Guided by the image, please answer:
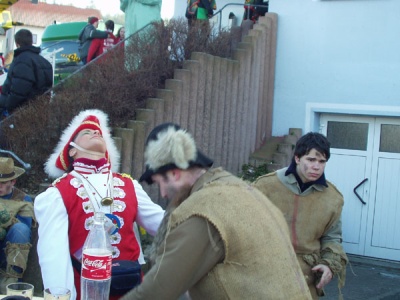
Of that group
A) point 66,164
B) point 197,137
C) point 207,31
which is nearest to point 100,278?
point 66,164

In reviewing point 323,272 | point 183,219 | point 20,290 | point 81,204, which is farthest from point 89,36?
point 183,219

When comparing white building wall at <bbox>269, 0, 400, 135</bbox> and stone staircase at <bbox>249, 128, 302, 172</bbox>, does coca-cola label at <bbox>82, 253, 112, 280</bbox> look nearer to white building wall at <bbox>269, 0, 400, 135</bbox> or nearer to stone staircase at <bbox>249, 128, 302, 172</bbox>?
stone staircase at <bbox>249, 128, 302, 172</bbox>

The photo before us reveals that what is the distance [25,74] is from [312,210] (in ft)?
16.9

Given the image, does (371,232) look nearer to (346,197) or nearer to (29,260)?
(346,197)

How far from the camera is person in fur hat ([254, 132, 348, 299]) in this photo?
434 centimetres

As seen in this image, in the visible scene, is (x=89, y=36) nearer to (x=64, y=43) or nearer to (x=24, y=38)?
(x=24, y=38)

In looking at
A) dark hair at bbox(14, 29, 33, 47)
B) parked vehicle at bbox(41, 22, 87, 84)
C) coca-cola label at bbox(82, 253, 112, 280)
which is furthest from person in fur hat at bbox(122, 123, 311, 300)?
parked vehicle at bbox(41, 22, 87, 84)

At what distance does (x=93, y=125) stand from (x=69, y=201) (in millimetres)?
577

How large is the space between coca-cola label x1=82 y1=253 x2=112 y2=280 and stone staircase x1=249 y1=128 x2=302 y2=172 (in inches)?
300

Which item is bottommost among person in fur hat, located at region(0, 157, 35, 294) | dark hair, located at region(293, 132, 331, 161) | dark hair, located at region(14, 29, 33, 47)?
person in fur hat, located at region(0, 157, 35, 294)

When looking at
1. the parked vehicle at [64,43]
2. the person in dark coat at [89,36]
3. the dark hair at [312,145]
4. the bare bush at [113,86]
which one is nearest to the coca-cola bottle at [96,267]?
the dark hair at [312,145]

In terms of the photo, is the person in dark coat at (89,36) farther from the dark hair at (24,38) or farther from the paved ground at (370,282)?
the paved ground at (370,282)

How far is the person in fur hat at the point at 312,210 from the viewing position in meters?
4.34

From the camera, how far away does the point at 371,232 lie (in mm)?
10688
